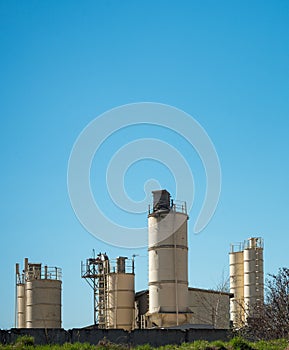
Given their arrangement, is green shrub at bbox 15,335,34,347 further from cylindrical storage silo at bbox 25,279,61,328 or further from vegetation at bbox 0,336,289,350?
cylindrical storage silo at bbox 25,279,61,328

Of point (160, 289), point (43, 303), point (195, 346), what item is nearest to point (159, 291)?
point (160, 289)

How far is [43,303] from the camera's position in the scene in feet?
149

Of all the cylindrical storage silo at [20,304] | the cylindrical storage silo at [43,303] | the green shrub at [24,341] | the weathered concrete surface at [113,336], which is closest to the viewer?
the green shrub at [24,341]

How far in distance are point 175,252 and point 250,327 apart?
12.3 metres

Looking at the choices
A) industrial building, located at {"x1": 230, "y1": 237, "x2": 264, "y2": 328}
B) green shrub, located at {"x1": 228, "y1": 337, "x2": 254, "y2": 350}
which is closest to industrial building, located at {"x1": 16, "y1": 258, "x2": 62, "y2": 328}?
industrial building, located at {"x1": 230, "y1": 237, "x2": 264, "y2": 328}

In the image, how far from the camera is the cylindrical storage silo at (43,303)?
45031 mm

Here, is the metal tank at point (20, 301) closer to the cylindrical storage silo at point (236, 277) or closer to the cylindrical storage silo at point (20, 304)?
the cylindrical storage silo at point (20, 304)

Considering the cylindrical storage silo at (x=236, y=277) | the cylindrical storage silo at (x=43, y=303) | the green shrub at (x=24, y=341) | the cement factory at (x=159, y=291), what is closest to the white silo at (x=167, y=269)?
the cement factory at (x=159, y=291)

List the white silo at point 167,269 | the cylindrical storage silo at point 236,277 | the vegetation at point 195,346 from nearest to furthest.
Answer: the vegetation at point 195,346, the white silo at point 167,269, the cylindrical storage silo at point 236,277

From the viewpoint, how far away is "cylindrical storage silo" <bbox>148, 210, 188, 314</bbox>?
39031mm

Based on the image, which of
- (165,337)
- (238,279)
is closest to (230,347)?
(165,337)

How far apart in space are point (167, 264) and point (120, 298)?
5755 millimetres

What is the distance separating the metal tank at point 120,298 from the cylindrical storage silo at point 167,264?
3.98m

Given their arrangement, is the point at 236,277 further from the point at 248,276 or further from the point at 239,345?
the point at 239,345
